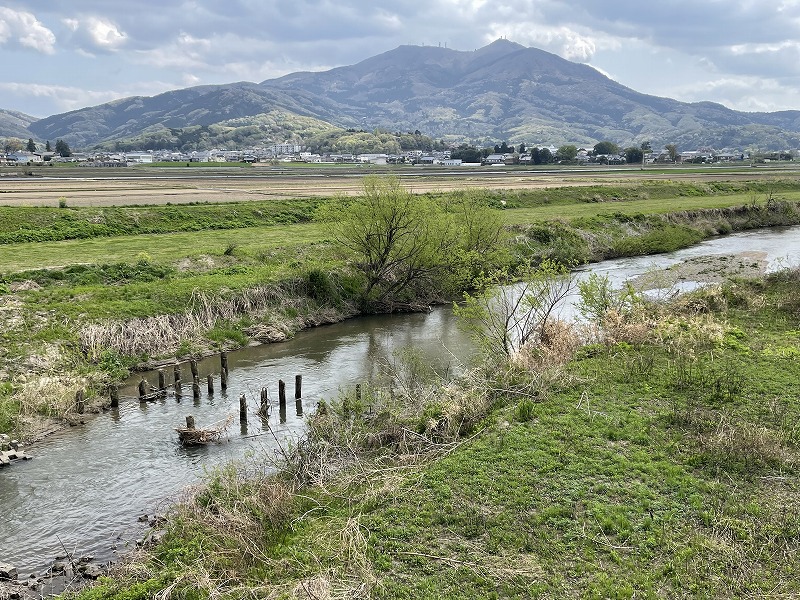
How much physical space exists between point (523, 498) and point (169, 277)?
31262 mm

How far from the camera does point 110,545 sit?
52.5 ft

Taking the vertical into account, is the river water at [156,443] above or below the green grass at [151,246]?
below

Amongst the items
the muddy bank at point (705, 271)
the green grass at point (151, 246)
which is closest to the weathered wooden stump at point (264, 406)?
the green grass at point (151, 246)

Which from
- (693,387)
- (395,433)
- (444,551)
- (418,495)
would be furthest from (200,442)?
(693,387)

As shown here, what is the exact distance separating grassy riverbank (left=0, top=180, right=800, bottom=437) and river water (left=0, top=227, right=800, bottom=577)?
5.66ft

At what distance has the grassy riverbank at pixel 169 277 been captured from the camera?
93.2 ft

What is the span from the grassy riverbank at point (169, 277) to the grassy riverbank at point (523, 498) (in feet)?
39.5

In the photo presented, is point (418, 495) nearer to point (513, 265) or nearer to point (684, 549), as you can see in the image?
point (684, 549)

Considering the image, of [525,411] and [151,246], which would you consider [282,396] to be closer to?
[525,411]

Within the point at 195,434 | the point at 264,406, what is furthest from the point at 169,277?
the point at 195,434

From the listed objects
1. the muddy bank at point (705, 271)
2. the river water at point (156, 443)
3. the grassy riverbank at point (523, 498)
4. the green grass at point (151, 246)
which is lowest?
the river water at point (156, 443)

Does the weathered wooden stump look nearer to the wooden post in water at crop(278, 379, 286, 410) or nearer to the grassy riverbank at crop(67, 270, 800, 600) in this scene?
the wooden post in water at crop(278, 379, 286, 410)

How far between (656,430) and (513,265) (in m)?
34.7

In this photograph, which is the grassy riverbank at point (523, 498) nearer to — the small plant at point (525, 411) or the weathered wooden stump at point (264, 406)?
the small plant at point (525, 411)
